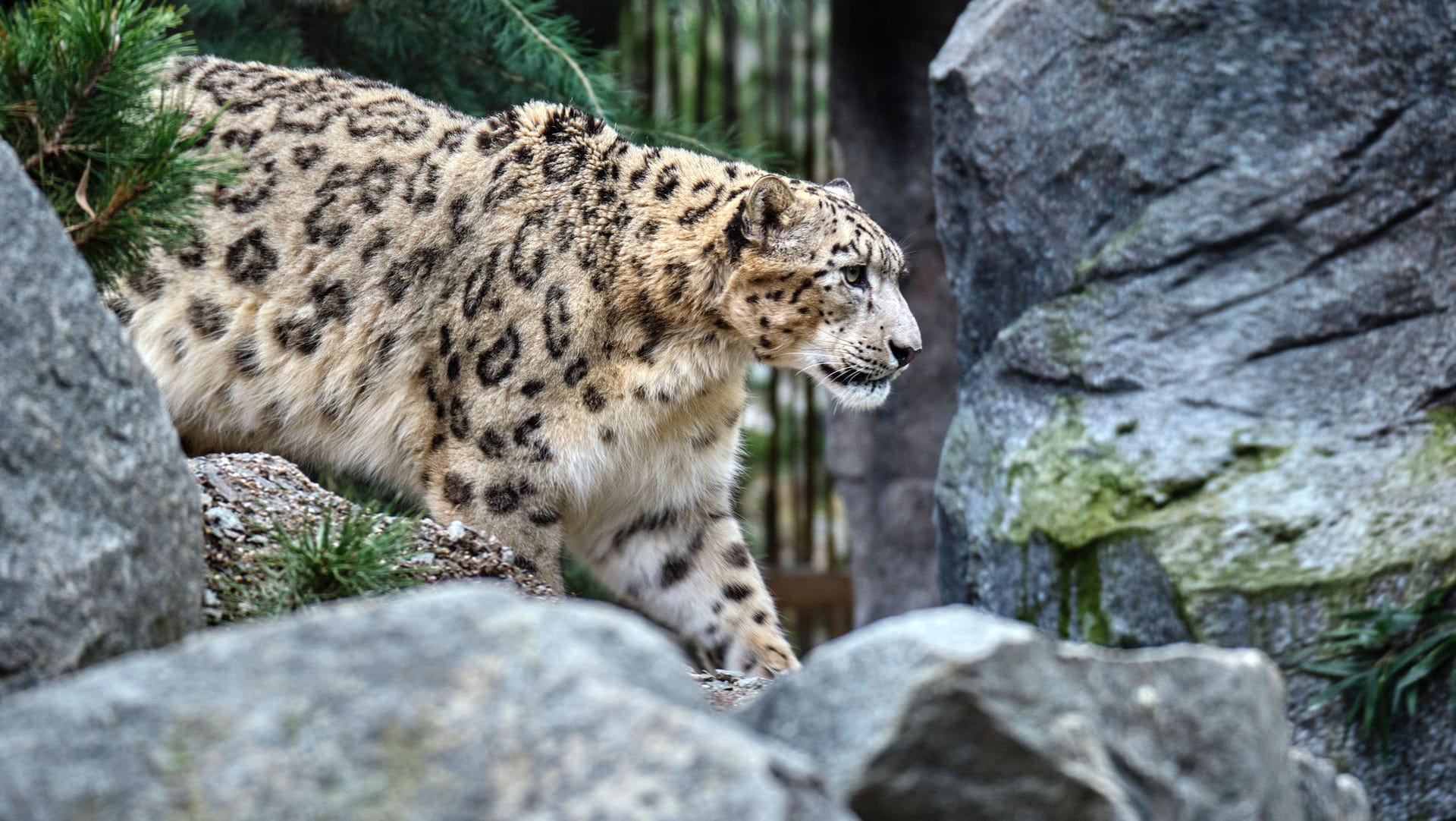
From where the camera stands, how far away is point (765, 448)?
934 cm

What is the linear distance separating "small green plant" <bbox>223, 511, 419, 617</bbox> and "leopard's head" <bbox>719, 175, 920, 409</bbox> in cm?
160

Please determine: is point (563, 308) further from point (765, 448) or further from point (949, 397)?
point (765, 448)

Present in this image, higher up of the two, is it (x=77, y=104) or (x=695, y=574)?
(x=77, y=104)

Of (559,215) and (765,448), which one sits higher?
(559,215)

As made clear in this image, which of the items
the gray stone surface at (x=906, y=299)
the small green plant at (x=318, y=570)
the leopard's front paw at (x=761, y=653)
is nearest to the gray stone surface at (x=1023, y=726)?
the small green plant at (x=318, y=570)

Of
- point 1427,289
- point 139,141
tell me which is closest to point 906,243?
point 1427,289

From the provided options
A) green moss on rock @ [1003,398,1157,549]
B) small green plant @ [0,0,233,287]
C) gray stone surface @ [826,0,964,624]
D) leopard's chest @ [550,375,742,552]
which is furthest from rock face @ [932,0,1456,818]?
small green plant @ [0,0,233,287]

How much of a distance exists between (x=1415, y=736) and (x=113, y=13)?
146 inches

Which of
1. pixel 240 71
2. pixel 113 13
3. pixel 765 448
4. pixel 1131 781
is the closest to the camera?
pixel 1131 781

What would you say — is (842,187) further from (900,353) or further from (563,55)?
(563,55)

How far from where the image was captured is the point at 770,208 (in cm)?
440

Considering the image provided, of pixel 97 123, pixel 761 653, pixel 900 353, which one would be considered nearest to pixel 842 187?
pixel 900 353

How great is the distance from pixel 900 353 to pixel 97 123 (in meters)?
2.30

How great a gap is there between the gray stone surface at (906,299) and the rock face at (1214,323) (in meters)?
2.14
